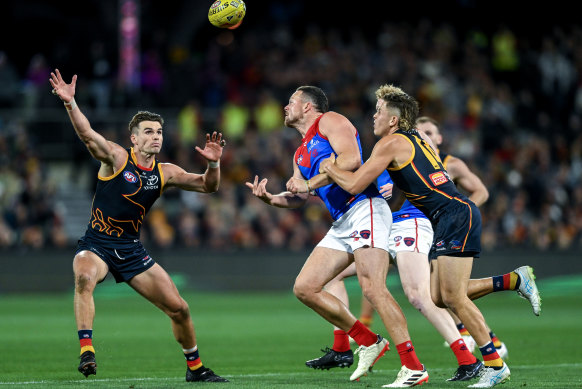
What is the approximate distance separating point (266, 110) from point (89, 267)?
16.1 m

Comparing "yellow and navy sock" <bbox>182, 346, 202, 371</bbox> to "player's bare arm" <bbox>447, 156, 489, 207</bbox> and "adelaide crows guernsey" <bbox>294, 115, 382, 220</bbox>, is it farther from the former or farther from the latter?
"player's bare arm" <bbox>447, 156, 489, 207</bbox>

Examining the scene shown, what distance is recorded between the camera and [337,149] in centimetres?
891

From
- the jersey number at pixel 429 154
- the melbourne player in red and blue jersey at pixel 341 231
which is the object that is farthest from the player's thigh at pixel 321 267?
the jersey number at pixel 429 154

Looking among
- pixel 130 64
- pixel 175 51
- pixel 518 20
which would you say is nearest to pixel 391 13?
pixel 518 20

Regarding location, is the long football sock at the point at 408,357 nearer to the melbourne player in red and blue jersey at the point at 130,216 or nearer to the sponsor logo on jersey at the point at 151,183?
the melbourne player in red and blue jersey at the point at 130,216

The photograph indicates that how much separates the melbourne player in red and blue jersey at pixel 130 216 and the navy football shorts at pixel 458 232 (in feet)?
7.58

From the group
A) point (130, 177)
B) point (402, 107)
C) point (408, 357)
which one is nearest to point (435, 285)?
point (408, 357)

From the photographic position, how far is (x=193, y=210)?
74.0 ft

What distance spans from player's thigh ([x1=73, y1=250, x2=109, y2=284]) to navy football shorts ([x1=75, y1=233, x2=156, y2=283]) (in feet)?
0.19

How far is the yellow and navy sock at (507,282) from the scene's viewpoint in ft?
29.9

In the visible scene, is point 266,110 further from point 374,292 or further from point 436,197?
point 374,292

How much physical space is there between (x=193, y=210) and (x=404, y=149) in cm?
1438

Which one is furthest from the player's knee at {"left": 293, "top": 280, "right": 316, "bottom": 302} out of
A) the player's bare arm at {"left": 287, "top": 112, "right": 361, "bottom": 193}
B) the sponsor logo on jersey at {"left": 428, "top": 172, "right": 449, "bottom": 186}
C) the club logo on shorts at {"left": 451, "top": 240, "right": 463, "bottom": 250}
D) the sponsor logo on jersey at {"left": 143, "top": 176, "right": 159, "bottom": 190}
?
the sponsor logo on jersey at {"left": 143, "top": 176, "right": 159, "bottom": 190}

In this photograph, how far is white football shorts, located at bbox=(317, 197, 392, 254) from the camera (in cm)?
881
